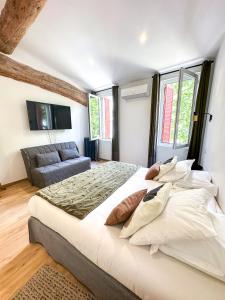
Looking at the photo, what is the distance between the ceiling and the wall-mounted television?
1001 millimetres

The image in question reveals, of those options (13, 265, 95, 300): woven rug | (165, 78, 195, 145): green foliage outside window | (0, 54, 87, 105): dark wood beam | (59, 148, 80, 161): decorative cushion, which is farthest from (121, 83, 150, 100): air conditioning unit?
(13, 265, 95, 300): woven rug

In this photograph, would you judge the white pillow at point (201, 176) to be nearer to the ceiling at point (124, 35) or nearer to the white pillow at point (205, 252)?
the white pillow at point (205, 252)

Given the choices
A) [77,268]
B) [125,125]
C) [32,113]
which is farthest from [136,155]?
[77,268]

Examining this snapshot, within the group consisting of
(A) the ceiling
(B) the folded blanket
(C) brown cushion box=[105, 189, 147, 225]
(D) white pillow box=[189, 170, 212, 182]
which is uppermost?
(A) the ceiling

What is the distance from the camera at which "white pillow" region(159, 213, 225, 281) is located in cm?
72

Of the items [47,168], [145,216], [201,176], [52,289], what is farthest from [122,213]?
[47,168]

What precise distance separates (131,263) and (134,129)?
3.38 m

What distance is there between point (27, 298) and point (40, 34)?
12.1 ft

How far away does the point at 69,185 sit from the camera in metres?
1.75

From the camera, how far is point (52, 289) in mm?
1132

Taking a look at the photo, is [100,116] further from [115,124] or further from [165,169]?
[165,169]

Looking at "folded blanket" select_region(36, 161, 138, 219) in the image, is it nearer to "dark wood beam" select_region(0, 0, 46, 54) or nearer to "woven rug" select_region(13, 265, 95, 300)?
"woven rug" select_region(13, 265, 95, 300)

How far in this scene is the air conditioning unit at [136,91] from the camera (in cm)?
341

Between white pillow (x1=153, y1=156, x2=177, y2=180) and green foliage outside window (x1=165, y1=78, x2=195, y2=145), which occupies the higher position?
green foliage outside window (x1=165, y1=78, x2=195, y2=145)
